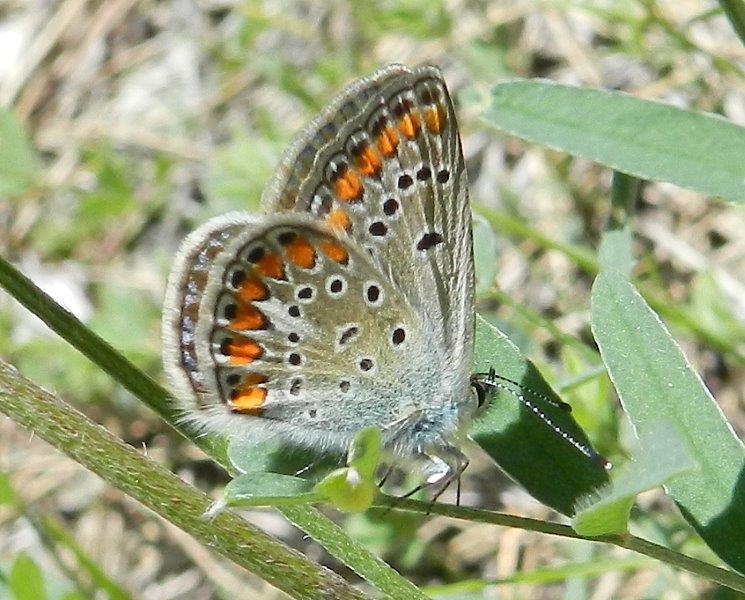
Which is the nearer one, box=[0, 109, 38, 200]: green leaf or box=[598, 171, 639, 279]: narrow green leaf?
box=[598, 171, 639, 279]: narrow green leaf

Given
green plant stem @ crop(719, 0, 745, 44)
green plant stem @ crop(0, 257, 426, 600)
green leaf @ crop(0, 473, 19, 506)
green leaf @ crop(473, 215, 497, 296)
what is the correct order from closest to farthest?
green plant stem @ crop(0, 257, 426, 600) < green plant stem @ crop(719, 0, 745, 44) < green leaf @ crop(473, 215, 497, 296) < green leaf @ crop(0, 473, 19, 506)

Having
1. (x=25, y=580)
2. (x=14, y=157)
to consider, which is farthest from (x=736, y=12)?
(x=14, y=157)

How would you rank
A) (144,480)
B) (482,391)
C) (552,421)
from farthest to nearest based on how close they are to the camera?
(482,391), (552,421), (144,480)

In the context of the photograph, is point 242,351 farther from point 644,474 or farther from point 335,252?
point 644,474

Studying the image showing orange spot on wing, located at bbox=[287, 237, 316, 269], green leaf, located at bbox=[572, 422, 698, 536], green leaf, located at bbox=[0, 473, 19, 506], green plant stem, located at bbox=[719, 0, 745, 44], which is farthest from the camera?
green leaf, located at bbox=[0, 473, 19, 506]

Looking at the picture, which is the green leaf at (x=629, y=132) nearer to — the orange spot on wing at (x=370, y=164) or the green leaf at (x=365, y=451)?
the orange spot on wing at (x=370, y=164)

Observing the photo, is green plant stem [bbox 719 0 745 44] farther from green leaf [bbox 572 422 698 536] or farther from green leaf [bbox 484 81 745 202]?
green leaf [bbox 572 422 698 536]

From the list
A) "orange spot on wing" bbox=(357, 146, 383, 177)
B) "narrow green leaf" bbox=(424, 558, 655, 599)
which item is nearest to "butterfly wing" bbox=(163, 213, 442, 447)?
"orange spot on wing" bbox=(357, 146, 383, 177)
